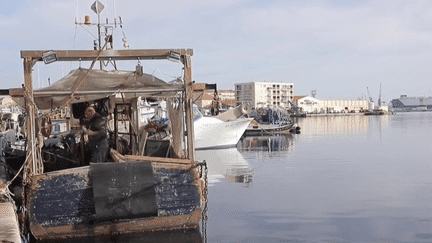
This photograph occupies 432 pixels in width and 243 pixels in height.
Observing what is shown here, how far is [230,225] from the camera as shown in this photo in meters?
12.2

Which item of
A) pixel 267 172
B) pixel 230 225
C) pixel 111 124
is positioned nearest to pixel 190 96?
pixel 230 225

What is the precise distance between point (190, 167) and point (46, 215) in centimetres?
322

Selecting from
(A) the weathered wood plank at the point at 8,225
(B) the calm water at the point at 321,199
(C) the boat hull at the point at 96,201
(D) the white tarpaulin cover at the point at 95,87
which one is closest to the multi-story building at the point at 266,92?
(B) the calm water at the point at 321,199

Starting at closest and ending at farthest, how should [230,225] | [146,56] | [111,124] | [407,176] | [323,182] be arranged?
[146,56]
[230,225]
[111,124]
[323,182]
[407,176]

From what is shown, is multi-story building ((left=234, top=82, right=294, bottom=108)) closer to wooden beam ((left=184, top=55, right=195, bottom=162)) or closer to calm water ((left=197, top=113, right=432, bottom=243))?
calm water ((left=197, top=113, right=432, bottom=243))

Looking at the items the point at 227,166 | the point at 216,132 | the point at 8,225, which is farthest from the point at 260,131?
the point at 8,225

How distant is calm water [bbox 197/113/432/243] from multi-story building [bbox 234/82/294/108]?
421 feet

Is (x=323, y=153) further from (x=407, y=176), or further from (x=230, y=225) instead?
(x=230, y=225)

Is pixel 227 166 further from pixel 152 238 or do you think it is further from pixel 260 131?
pixel 260 131

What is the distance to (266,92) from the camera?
541ft

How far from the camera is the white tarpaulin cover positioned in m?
10.9

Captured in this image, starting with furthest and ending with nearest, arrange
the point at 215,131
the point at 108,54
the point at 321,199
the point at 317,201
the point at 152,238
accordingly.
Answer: the point at 215,131
the point at 321,199
the point at 317,201
the point at 108,54
the point at 152,238

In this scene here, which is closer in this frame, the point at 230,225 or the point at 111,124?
the point at 230,225

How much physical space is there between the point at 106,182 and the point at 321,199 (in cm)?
802
